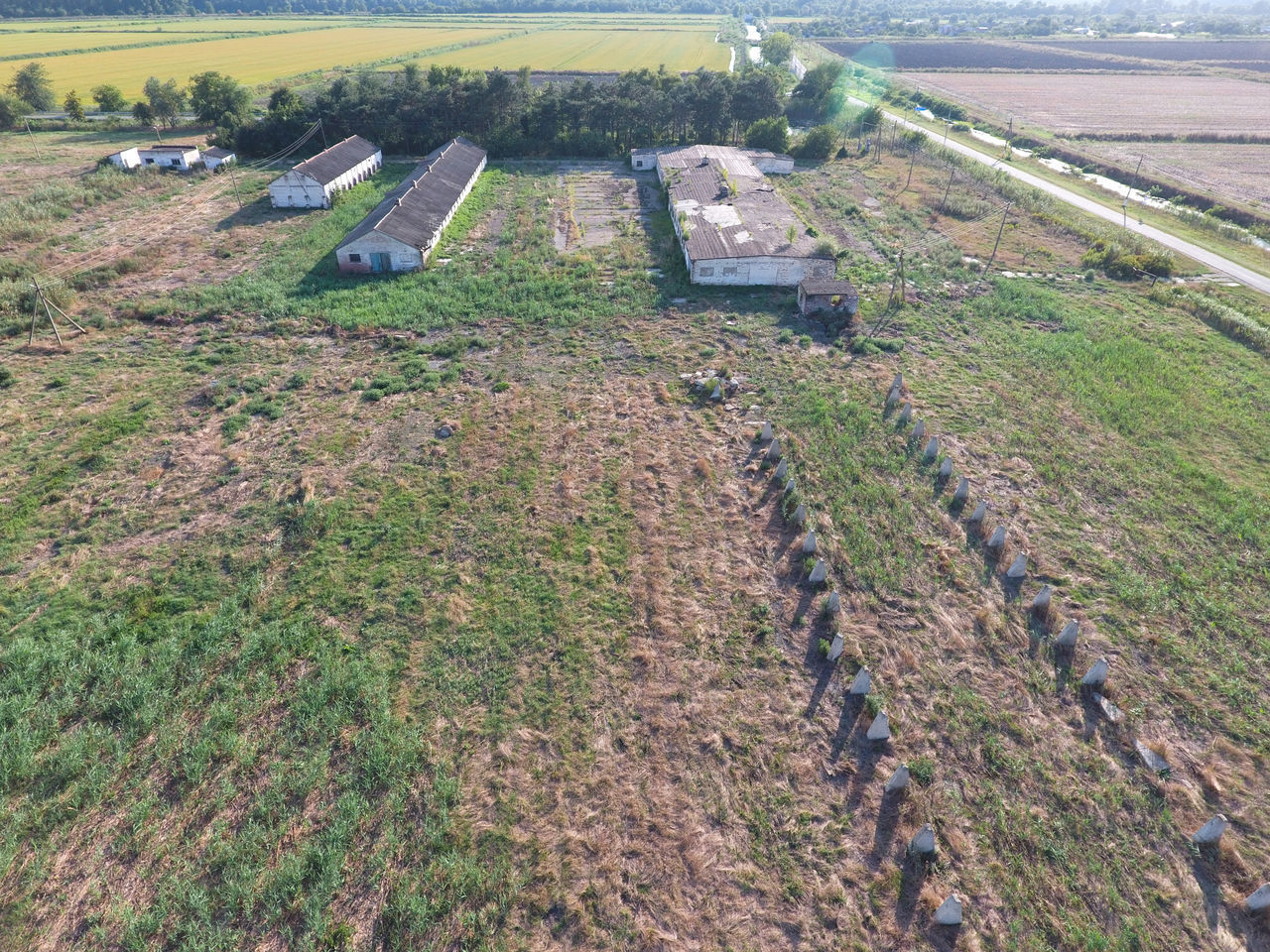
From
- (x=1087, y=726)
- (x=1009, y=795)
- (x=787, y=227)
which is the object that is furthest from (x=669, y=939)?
(x=787, y=227)

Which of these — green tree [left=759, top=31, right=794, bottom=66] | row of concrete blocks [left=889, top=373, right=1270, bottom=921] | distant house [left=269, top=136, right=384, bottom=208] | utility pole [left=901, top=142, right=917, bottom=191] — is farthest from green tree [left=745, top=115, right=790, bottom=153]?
green tree [left=759, top=31, right=794, bottom=66]

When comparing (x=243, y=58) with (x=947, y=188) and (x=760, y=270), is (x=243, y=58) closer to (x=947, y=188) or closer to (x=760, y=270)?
(x=947, y=188)

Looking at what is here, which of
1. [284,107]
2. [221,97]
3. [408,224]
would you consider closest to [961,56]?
[284,107]

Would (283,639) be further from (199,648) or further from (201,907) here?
(201,907)

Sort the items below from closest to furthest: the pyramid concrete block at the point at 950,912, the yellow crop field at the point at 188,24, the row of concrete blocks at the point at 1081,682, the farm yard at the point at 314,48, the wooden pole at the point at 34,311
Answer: the pyramid concrete block at the point at 950,912 → the row of concrete blocks at the point at 1081,682 → the wooden pole at the point at 34,311 → the farm yard at the point at 314,48 → the yellow crop field at the point at 188,24

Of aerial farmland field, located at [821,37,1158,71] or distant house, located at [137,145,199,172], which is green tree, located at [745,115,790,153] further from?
aerial farmland field, located at [821,37,1158,71]

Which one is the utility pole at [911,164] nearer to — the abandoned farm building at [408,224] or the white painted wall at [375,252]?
the abandoned farm building at [408,224]

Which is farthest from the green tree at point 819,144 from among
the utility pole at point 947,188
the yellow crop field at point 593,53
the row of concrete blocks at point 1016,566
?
the yellow crop field at point 593,53
